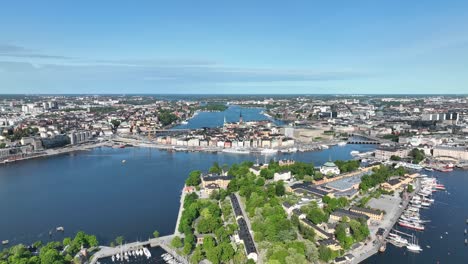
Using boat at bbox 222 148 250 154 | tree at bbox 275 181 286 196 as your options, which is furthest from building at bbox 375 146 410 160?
tree at bbox 275 181 286 196

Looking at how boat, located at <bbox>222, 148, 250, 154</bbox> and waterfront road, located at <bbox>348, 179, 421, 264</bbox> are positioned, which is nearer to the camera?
waterfront road, located at <bbox>348, 179, 421, 264</bbox>

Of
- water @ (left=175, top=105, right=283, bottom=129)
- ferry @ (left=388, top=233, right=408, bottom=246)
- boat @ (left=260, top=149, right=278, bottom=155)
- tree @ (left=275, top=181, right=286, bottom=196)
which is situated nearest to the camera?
ferry @ (left=388, top=233, right=408, bottom=246)

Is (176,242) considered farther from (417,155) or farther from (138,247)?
(417,155)

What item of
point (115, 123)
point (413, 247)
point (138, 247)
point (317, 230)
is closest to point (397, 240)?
point (413, 247)

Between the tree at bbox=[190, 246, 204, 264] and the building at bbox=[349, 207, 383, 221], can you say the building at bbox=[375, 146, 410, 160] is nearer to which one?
the building at bbox=[349, 207, 383, 221]

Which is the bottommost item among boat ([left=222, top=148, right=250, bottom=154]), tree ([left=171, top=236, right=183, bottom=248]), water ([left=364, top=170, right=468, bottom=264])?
boat ([left=222, top=148, right=250, bottom=154])

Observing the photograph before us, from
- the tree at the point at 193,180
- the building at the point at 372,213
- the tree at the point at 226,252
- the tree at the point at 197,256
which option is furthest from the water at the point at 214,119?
the tree at the point at 226,252
